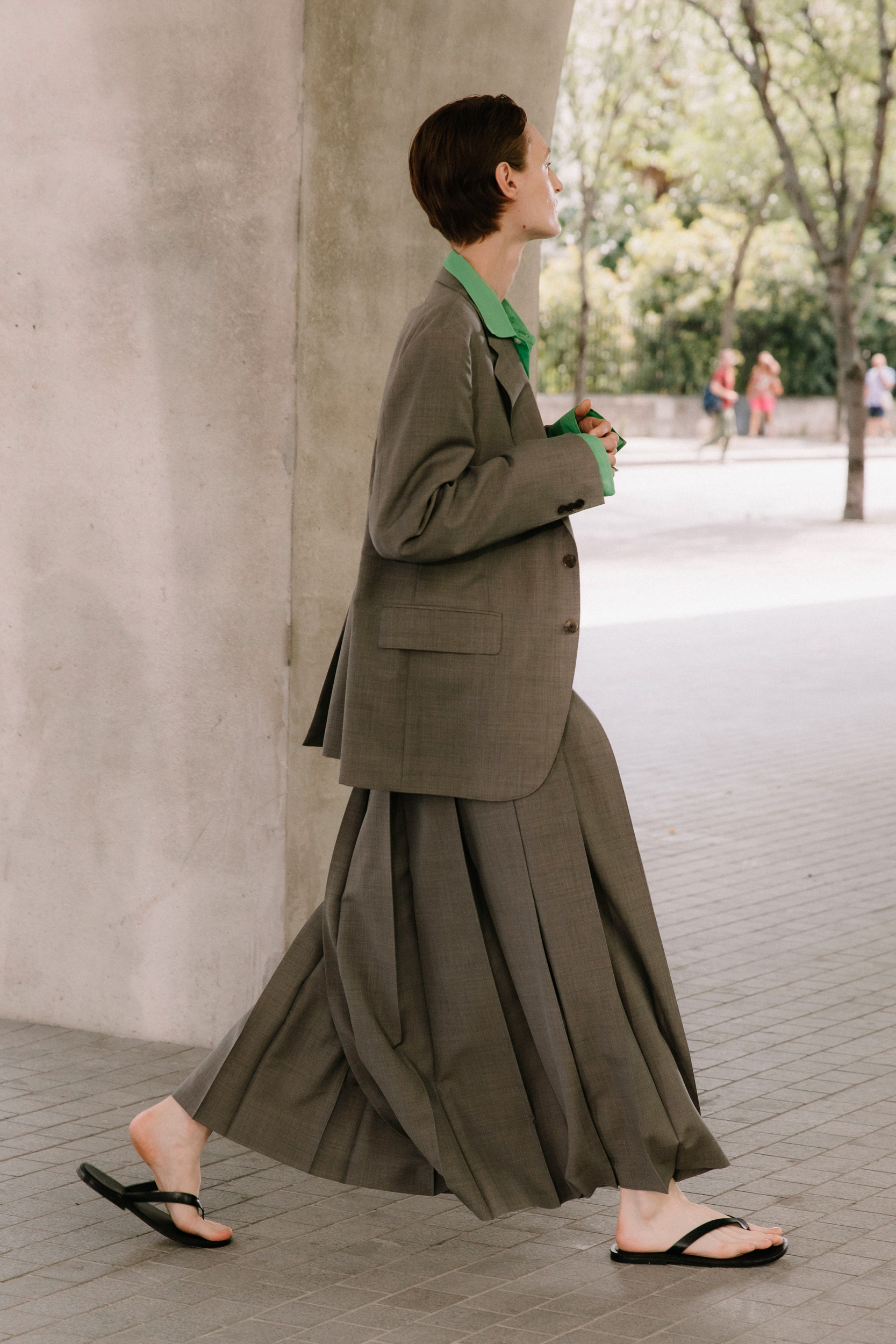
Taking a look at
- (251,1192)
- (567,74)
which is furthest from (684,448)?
(251,1192)

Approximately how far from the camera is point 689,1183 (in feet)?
13.2

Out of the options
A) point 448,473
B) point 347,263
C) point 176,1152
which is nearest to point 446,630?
point 448,473

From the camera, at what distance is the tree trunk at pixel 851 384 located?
23.7 meters

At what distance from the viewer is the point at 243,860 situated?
4.84m

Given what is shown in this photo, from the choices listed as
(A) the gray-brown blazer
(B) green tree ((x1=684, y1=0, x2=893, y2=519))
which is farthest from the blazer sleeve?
(B) green tree ((x1=684, y1=0, x2=893, y2=519))

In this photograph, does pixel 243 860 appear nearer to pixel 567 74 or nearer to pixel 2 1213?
pixel 2 1213

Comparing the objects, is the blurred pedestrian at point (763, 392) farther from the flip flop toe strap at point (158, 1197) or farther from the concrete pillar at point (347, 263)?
the flip flop toe strap at point (158, 1197)

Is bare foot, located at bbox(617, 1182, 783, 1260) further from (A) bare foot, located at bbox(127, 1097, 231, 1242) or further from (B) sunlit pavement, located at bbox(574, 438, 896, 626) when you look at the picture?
(B) sunlit pavement, located at bbox(574, 438, 896, 626)

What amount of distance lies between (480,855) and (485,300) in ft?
3.38

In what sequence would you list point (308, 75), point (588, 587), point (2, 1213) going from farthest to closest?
1. point (588, 587)
2. point (308, 75)
3. point (2, 1213)

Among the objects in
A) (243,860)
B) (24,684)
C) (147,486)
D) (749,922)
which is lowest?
(749,922)

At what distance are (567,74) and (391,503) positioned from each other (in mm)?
33765

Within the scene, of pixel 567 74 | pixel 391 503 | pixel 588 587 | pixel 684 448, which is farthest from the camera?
pixel 684 448

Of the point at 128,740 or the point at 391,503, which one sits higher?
the point at 391,503
